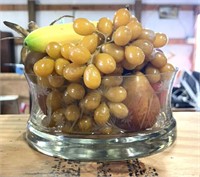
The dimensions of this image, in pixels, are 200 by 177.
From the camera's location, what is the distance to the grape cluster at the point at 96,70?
0.31 m

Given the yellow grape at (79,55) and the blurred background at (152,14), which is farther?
the blurred background at (152,14)

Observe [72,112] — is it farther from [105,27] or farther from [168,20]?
[168,20]

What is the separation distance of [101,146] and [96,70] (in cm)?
8

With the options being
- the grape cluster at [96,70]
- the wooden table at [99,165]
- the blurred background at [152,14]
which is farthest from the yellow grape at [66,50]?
the blurred background at [152,14]

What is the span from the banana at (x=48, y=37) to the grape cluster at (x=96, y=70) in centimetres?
2

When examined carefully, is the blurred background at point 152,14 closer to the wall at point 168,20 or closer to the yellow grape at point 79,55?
the wall at point 168,20

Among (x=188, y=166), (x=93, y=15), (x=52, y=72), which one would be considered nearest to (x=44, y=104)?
(x=52, y=72)

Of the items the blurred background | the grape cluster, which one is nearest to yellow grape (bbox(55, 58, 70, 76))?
the grape cluster

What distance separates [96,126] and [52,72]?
73 mm

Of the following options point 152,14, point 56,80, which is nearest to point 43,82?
point 56,80

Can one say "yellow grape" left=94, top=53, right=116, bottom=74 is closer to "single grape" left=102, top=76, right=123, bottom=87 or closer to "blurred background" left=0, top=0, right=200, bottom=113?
"single grape" left=102, top=76, right=123, bottom=87

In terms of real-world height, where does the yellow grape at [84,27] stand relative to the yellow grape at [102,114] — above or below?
above

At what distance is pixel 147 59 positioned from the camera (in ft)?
1.13

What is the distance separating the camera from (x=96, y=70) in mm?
308
